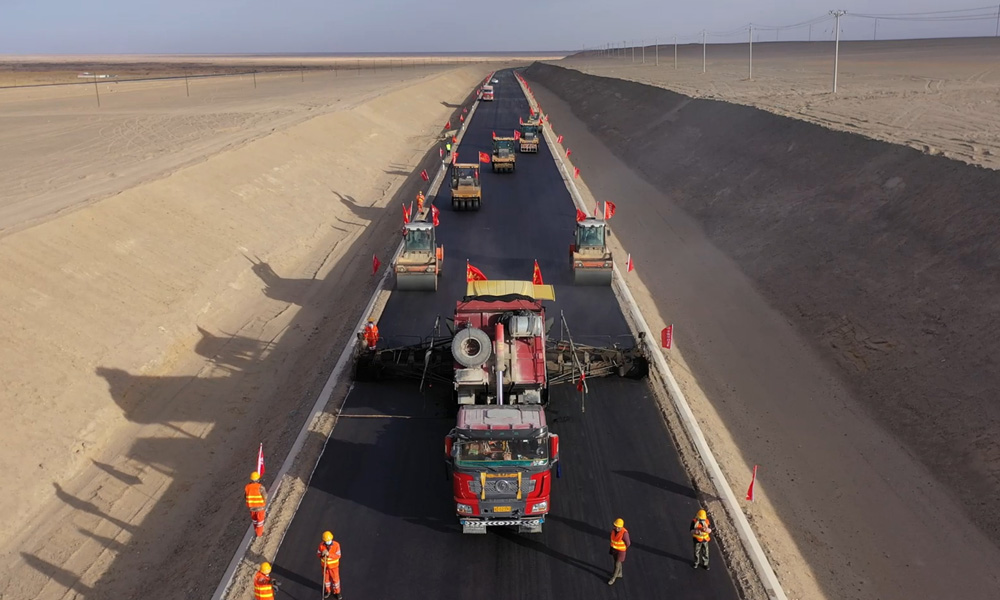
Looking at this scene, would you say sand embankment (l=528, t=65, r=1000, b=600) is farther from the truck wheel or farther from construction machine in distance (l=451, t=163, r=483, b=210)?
construction machine in distance (l=451, t=163, r=483, b=210)

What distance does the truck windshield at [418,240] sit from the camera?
95.5 ft

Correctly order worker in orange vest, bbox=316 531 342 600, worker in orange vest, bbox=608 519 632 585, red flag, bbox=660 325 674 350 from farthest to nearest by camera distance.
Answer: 1. red flag, bbox=660 325 674 350
2. worker in orange vest, bbox=608 519 632 585
3. worker in orange vest, bbox=316 531 342 600

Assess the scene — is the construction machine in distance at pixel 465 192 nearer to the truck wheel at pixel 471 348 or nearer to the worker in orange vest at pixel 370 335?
the worker in orange vest at pixel 370 335

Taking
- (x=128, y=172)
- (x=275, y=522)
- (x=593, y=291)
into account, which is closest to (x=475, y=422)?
(x=275, y=522)

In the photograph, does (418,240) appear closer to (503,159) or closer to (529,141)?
(503,159)

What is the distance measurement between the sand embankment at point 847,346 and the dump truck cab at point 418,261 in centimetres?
804

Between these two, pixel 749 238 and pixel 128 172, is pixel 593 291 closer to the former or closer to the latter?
pixel 749 238

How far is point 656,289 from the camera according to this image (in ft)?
102

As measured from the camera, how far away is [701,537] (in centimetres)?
1362

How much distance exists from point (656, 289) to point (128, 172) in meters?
29.9

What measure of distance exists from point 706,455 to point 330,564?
28.6ft

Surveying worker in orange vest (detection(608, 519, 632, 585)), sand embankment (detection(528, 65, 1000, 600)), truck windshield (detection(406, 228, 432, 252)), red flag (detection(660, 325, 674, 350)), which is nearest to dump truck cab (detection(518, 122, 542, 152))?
sand embankment (detection(528, 65, 1000, 600))

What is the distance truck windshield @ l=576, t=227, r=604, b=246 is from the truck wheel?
41.5 feet

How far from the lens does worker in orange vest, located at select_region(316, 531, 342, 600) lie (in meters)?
13.0
